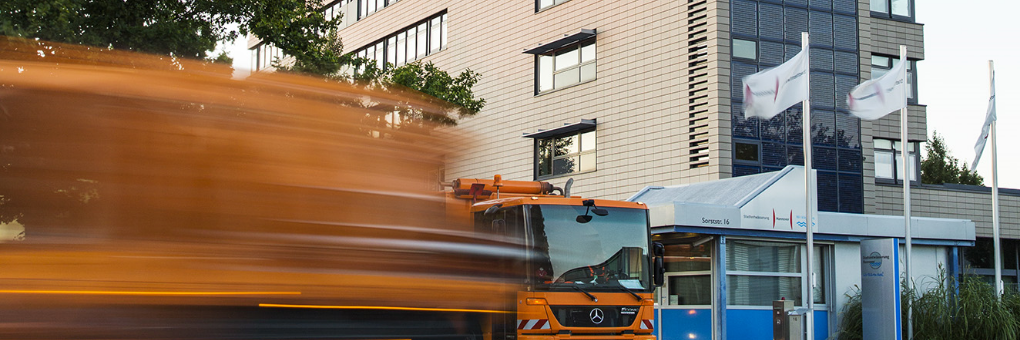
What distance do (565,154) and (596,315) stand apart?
15.6 meters

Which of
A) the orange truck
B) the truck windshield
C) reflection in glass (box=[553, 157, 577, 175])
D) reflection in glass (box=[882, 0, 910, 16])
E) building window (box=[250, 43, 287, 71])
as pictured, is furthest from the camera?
building window (box=[250, 43, 287, 71])

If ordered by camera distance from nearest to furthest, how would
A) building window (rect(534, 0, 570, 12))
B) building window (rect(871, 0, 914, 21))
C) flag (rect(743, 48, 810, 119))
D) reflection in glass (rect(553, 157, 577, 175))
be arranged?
1. flag (rect(743, 48, 810, 119))
2. building window (rect(871, 0, 914, 21))
3. reflection in glass (rect(553, 157, 577, 175))
4. building window (rect(534, 0, 570, 12))

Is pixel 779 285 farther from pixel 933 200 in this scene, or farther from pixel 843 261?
pixel 933 200

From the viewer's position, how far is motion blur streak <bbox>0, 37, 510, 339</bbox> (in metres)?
4.48

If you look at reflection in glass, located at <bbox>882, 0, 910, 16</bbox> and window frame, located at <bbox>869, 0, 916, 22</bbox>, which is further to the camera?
reflection in glass, located at <bbox>882, 0, 910, 16</bbox>

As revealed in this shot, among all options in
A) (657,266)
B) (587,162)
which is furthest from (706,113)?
(657,266)

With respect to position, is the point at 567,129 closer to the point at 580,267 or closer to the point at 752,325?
the point at 752,325

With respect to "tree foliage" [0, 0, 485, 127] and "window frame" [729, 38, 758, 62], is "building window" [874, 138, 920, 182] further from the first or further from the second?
"tree foliage" [0, 0, 485, 127]

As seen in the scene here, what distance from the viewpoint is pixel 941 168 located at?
5384cm

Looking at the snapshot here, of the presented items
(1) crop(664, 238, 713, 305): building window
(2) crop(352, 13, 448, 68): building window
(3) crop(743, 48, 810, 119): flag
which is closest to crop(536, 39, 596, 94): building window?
(2) crop(352, 13, 448, 68): building window

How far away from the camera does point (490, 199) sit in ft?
44.4

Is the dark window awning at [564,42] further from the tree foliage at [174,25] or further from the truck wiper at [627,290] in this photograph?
the truck wiper at [627,290]

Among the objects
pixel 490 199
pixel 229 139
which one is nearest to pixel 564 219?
pixel 490 199

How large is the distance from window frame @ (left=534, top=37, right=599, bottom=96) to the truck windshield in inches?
561
